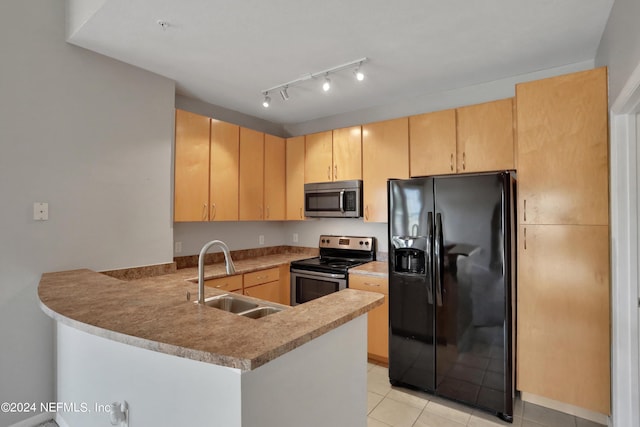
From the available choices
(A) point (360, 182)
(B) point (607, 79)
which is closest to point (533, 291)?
(B) point (607, 79)

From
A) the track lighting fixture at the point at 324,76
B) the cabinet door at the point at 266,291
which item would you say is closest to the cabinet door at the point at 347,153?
the track lighting fixture at the point at 324,76

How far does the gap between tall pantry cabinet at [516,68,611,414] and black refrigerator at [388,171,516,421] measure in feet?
Result: 0.43

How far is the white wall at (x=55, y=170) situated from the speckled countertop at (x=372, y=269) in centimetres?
186

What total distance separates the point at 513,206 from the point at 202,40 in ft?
8.33

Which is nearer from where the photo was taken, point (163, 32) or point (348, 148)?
point (163, 32)

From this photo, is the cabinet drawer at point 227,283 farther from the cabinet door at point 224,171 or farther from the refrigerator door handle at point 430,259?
the refrigerator door handle at point 430,259

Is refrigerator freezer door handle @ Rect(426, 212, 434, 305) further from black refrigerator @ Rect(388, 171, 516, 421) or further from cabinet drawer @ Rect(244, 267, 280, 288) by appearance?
cabinet drawer @ Rect(244, 267, 280, 288)

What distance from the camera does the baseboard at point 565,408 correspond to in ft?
6.93

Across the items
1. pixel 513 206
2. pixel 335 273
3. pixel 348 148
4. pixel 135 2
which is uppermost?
pixel 135 2

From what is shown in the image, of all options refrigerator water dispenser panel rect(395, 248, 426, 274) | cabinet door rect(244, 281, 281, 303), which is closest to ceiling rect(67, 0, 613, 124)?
refrigerator water dispenser panel rect(395, 248, 426, 274)

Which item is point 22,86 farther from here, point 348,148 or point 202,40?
point 348,148

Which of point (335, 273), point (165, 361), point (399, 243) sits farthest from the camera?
point (335, 273)

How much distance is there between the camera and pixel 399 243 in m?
2.57

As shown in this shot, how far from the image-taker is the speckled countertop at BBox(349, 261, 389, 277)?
112 inches
